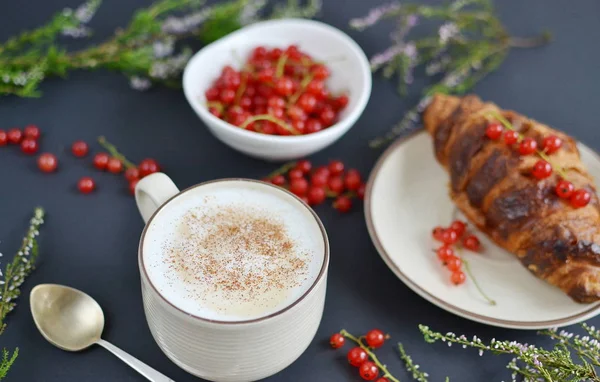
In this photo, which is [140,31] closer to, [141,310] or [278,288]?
[141,310]

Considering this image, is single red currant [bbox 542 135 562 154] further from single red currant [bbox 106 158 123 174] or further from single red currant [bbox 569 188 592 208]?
single red currant [bbox 106 158 123 174]

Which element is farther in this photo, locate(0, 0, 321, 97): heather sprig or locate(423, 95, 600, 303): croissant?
locate(0, 0, 321, 97): heather sprig

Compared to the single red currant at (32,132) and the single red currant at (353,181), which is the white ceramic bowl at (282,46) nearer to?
the single red currant at (353,181)

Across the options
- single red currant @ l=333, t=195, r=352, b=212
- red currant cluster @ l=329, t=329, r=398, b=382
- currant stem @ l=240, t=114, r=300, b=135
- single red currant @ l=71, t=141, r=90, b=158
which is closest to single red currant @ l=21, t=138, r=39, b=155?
single red currant @ l=71, t=141, r=90, b=158

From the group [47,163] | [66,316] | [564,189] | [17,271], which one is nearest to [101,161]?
[47,163]

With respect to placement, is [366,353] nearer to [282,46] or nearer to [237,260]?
[237,260]

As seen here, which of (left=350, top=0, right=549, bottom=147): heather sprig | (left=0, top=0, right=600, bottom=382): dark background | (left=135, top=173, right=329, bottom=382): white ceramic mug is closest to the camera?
(left=135, top=173, right=329, bottom=382): white ceramic mug
